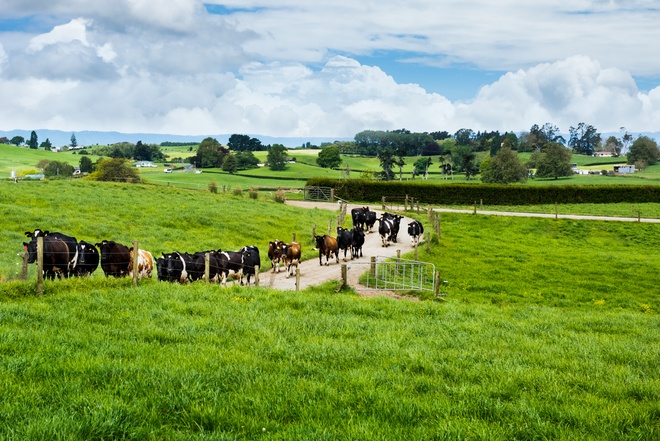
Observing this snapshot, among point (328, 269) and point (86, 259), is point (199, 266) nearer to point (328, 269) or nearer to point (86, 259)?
point (86, 259)

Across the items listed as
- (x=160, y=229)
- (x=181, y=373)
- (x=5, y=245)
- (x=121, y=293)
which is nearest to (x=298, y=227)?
(x=160, y=229)

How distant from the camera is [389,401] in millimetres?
7445

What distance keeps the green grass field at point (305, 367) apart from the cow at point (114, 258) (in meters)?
3.78

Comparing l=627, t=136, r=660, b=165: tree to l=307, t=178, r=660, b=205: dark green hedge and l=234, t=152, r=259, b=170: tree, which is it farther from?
l=234, t=152, r=259, b=170: tree

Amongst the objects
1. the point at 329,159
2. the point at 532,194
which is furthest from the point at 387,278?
the point at 329,159

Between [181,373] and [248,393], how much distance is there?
1.17 metres

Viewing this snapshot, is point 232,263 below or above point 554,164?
below

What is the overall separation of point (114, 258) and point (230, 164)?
403ft

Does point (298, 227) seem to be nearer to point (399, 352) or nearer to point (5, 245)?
point (5, 245)

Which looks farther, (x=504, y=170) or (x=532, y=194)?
(x=504, y=170)

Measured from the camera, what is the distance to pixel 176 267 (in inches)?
762

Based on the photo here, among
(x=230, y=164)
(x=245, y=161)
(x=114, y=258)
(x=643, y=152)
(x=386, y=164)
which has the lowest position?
(x=114, y=258)

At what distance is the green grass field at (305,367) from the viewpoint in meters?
6.62

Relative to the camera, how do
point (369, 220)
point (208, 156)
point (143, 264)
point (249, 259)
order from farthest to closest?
point (208, 156), point (369, 220), point (249, 259), point (143, 264)
